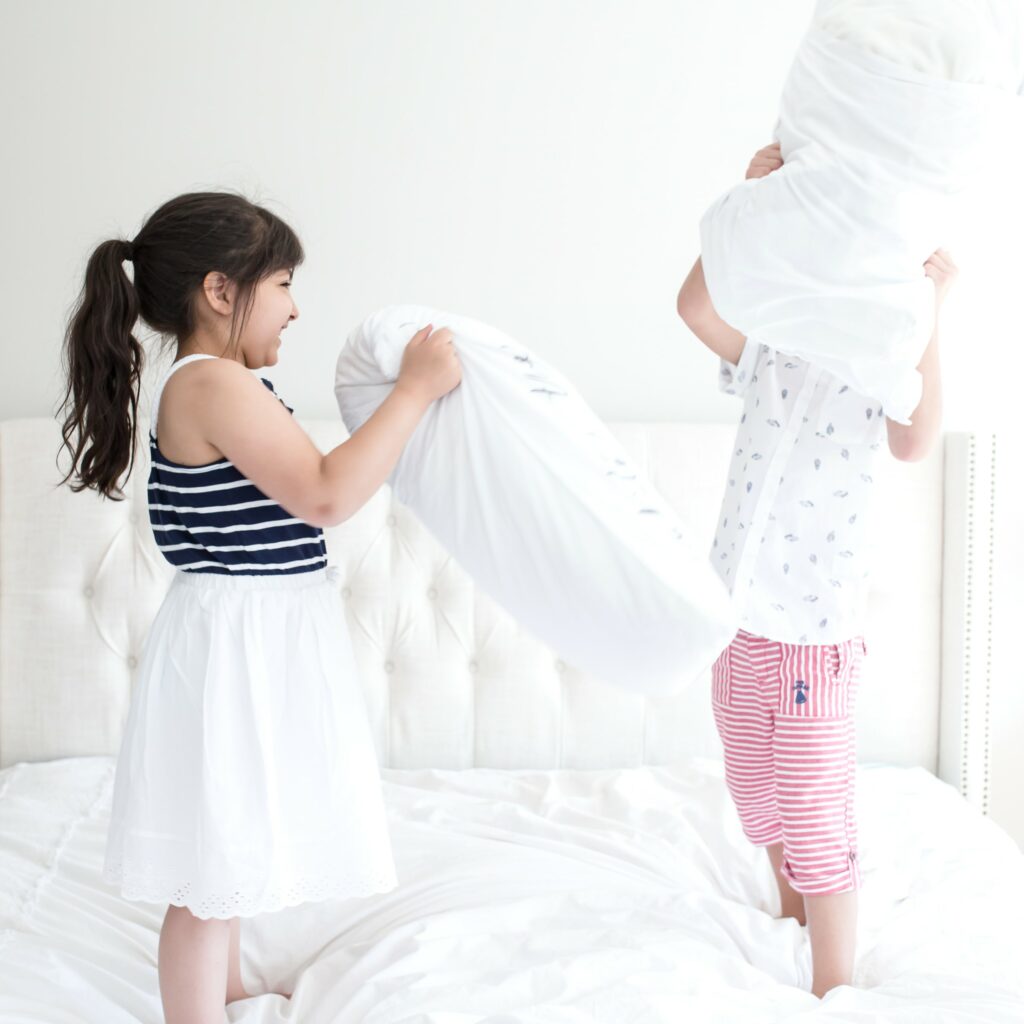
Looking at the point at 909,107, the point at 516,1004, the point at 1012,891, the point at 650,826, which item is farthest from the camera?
the point at 650,826

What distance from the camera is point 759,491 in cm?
113

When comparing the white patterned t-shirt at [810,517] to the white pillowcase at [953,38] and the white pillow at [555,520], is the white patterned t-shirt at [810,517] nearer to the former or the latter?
the white pillow at [555,520]

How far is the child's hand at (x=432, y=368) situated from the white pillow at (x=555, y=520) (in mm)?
12

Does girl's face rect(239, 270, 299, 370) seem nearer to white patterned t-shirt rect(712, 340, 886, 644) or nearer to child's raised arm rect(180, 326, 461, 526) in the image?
child's raised arm rect(180, 326, 461, 526)

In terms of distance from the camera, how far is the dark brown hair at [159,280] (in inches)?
40.6

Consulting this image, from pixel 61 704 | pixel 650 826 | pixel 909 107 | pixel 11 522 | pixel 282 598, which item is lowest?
pixel 650 826

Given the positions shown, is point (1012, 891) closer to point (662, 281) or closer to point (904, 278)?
point (904, 278)

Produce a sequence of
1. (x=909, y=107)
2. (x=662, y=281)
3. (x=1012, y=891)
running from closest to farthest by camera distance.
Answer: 1. (x=909, y=107)
2. (x=1012, y=891)
3. (x=662, y=281)

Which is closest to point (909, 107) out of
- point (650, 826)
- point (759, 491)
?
point (759, 491)

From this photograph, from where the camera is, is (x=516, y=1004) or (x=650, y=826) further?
(x=650, y=826)

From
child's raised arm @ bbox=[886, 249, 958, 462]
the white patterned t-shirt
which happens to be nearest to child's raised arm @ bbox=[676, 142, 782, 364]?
the white patterned t-shirt

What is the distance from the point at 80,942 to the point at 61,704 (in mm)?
564

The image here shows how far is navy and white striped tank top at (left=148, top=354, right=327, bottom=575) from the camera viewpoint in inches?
40.0

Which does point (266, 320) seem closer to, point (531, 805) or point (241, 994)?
point (241, 994)
